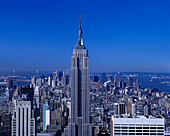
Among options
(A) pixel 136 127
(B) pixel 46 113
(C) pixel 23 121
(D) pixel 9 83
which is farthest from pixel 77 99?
(A) pixel 136 127

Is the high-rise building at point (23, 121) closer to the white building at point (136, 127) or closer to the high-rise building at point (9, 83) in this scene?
the high-rise building at point (9, 83)

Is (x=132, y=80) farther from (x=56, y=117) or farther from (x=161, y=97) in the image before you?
(x=56, y=117)

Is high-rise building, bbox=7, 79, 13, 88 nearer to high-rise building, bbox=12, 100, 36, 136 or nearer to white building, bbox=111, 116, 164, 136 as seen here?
high-rise building, bbox=12, 100, 36, 136

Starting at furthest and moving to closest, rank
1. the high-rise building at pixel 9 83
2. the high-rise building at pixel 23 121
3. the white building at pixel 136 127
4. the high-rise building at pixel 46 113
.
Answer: the high-rise building at pixel 46 113 → the high-rise building at pixel 9 83 → the high-rise building at pixel 23 121 → the white building at pixel 136 127

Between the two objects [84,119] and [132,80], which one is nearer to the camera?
[84,119]

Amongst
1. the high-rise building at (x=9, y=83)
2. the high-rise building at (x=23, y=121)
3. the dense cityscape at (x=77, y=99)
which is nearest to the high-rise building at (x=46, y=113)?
the dense cityscape at (x=77, y=99)

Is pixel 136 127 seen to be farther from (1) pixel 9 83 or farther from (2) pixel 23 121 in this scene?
(1) pixel 9 83

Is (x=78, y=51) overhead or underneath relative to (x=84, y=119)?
overhead

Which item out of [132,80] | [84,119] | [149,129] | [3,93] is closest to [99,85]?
[132,80]
